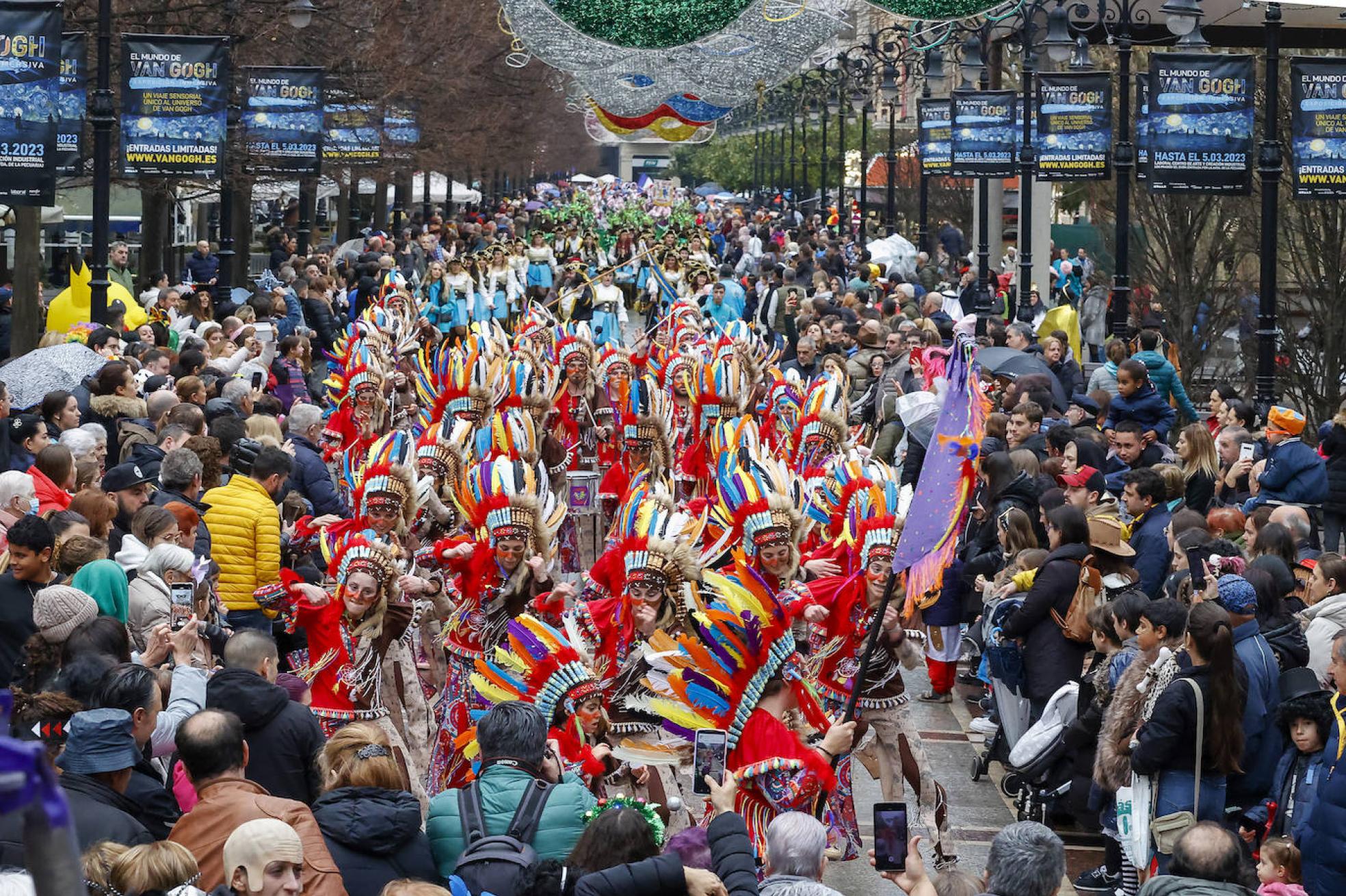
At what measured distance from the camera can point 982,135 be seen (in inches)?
955

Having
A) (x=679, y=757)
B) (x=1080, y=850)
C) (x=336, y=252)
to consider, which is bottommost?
(x=1080, y=850)

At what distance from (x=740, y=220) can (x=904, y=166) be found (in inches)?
189

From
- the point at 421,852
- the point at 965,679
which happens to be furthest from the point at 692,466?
the point at 421,852

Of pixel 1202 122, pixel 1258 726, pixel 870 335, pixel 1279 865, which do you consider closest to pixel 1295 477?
pixel 1258 726

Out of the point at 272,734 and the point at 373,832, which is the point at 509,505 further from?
the point at 373,832

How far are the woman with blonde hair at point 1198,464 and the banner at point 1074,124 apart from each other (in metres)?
9.44

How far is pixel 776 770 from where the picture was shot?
22.5ft

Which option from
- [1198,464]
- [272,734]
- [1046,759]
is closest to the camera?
[272,734]

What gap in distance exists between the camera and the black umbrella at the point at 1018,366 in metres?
15.6

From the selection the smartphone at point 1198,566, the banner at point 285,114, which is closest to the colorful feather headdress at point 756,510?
the smartphone at point 1198,566

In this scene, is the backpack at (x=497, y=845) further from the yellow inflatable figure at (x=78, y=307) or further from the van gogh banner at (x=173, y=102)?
the yellow inflatable figure at (x=78, y=307)

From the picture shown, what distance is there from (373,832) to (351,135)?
2526 cm

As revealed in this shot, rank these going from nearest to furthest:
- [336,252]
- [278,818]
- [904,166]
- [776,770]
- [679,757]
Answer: [278,818], [776,770], [679,757], [336,252], [904,166]

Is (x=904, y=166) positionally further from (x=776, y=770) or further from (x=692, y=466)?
(x=776, y=770)
